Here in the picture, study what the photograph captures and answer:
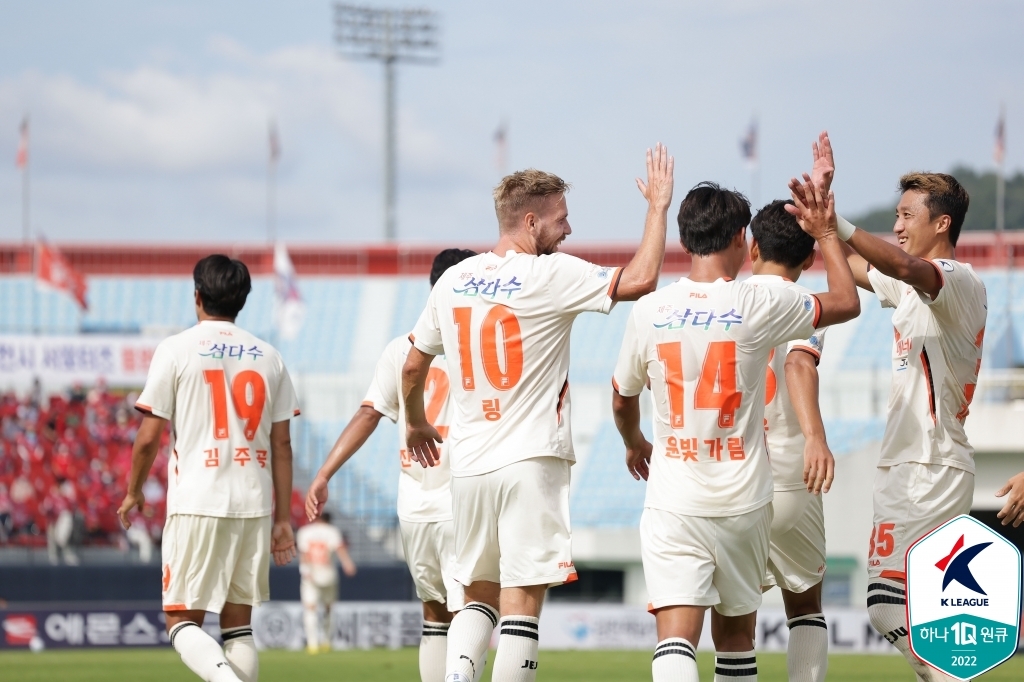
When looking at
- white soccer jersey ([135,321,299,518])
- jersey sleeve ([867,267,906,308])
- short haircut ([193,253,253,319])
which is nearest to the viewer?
Result: jersey sleeve ([867,267,906,308])

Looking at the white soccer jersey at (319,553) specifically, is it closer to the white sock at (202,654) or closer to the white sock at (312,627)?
the white sock at (312,627)

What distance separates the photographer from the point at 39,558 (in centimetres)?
2247

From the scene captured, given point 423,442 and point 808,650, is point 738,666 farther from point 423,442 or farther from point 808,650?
point 423,442

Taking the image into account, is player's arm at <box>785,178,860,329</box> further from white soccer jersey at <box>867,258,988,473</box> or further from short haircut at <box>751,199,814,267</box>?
white soccer jersey at <box>867,258,988,473</box>

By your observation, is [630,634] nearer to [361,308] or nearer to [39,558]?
[39,558]

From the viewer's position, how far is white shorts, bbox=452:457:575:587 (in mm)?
5461

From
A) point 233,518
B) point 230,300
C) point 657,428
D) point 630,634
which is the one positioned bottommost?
point 630,634

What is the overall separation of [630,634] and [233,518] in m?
12.5

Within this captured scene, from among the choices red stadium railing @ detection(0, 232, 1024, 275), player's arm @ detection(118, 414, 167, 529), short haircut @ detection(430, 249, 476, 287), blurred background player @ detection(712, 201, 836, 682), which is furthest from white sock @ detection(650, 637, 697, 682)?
red stadium railing @ detection(0, 232, 1024, 275)

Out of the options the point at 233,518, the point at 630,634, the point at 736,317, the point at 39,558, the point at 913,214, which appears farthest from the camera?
the point at 39,558

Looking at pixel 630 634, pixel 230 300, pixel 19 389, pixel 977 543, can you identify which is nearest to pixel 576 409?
pixel 630 634

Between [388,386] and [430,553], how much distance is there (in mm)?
996

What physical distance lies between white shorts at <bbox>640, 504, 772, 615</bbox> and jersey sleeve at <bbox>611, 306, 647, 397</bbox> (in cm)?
59

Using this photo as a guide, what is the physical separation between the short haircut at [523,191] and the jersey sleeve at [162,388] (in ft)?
7.27
